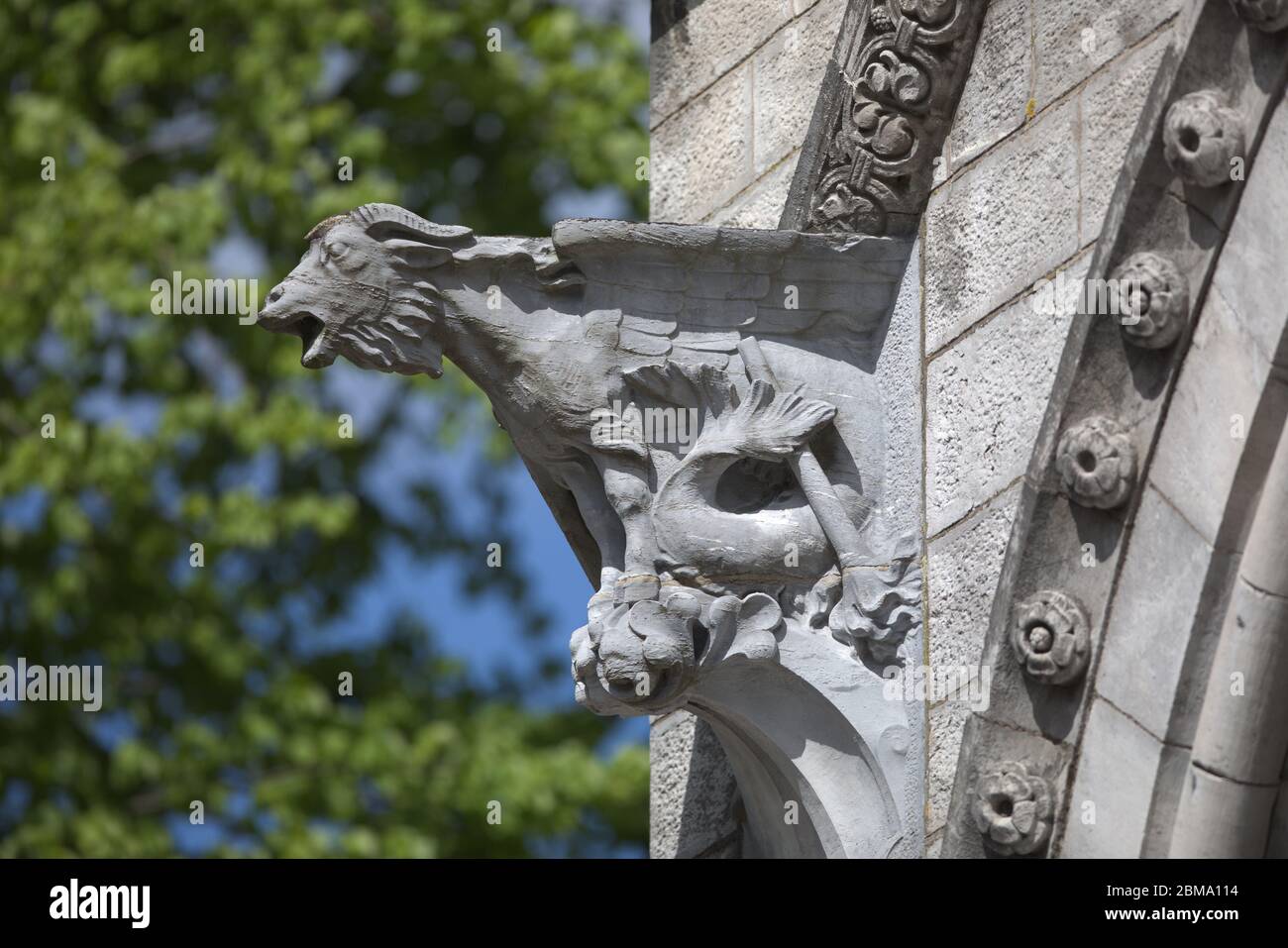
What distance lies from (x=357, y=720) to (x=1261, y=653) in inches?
293

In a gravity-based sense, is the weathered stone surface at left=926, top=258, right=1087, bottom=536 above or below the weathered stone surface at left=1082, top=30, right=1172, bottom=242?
below

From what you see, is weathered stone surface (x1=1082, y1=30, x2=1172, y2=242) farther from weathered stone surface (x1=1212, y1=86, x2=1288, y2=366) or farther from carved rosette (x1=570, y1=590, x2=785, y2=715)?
carved rosette (x1=570, y1=590, x2=785, y2=715)

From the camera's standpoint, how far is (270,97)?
1074 cm

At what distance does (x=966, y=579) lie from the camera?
400cm

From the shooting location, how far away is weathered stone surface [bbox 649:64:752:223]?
16.8 feet

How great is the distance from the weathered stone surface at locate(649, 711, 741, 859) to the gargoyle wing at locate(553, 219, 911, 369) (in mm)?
858

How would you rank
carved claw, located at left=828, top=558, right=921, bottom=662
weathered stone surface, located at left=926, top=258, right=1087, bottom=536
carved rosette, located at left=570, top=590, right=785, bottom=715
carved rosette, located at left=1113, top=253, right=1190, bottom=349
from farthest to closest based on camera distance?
carved claw, located at left=828, top=558, right=921, bottom=662, carved rosette, located at left=570, top=590, right=785, bottom=715, weathered stone surface, located at left=926, top=258, right=1087, bottom=536, carved rosette, located at left=1113, top=253, right=1190, bottom=349

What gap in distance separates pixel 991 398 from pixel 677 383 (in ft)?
1.85

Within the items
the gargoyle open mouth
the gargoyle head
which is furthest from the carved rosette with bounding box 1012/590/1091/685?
the gargoyle open mouth

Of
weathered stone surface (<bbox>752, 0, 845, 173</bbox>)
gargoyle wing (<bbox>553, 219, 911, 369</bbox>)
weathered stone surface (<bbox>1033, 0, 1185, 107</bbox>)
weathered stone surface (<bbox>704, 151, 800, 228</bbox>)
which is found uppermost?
weathered stone surface (<bbox>752, 0, 845, 173</bbox>)

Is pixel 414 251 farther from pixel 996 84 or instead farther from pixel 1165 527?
pixel 1165 527

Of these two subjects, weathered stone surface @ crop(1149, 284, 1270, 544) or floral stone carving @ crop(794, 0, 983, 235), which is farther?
floral stone carving @ crop(794, 0, 983, 235)

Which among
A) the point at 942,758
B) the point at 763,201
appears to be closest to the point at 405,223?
the point at 763,201

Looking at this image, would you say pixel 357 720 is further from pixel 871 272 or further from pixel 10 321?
pixel 871 272
